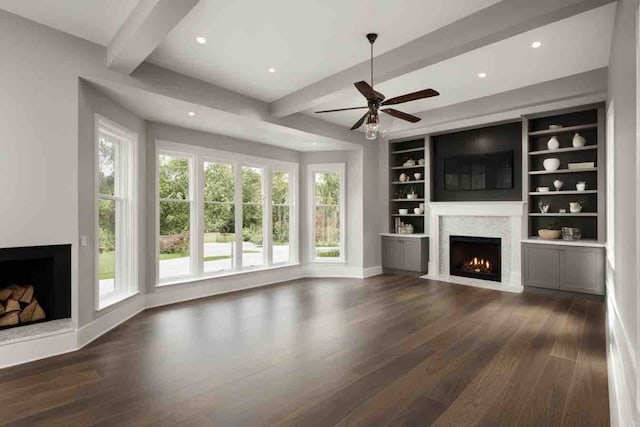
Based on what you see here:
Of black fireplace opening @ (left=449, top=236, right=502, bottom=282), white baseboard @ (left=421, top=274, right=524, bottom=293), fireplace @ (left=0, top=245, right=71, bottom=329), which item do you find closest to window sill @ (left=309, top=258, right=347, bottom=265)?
white baseboard @ (left=421, top=274, right=524, bottom=293)

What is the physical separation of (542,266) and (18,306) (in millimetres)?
6988

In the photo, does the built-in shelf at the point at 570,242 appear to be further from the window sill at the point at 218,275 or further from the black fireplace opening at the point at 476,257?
the window sill at the point at 218,275

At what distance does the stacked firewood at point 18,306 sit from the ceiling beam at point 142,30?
8.22 feet

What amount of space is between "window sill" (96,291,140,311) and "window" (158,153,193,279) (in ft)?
2.55

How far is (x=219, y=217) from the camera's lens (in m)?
6.34

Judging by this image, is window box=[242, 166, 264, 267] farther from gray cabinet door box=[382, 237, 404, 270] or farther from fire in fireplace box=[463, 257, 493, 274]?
fire in fireplace box=[463, 257, 493, 274]

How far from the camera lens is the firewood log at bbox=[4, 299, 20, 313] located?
11.3 feet

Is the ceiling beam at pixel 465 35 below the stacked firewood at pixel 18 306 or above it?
above

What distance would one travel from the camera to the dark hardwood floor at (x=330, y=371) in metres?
2.37

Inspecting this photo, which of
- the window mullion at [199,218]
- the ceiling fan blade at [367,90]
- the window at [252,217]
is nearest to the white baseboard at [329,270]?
the window at [252,217]

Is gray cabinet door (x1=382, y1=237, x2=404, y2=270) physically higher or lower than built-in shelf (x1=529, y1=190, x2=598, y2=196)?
lower

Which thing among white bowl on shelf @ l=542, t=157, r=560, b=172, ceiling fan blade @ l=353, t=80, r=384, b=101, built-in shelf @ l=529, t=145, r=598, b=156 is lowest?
white bowl on shelf @ l=542, t=157, r=560, b=172

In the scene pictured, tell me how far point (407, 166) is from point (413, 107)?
1739 millimetres

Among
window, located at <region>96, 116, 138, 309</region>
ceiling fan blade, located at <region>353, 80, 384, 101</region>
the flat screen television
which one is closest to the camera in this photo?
ceiling fan blade, located at <region>353, 80, 384, 101</region>
